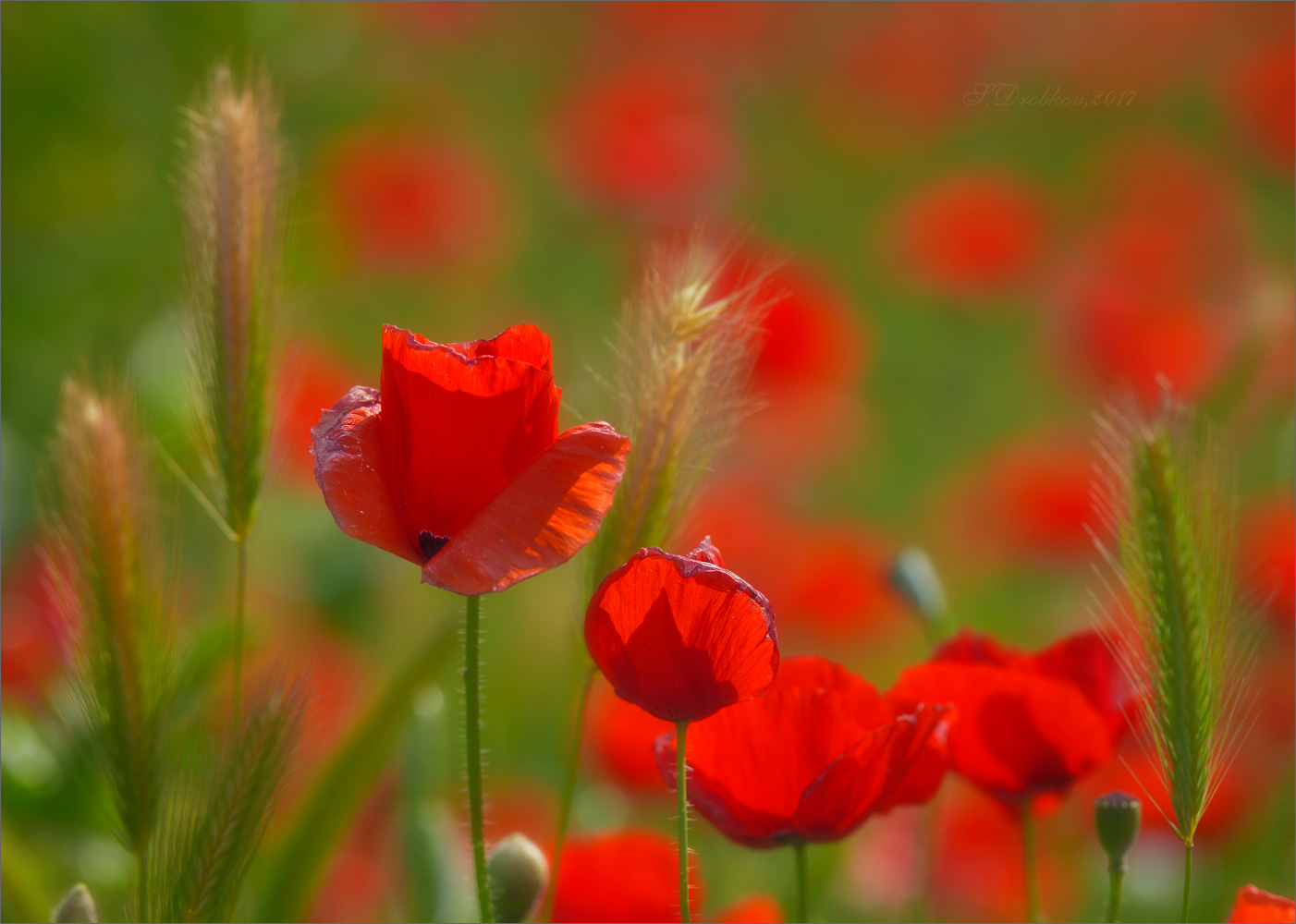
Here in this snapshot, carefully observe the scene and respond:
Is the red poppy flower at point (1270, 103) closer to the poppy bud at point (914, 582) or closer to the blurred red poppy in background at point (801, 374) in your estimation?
the blurred red poppy in background at point (801, 374)

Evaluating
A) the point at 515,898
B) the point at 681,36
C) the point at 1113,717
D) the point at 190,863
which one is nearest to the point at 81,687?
the point at 190,863

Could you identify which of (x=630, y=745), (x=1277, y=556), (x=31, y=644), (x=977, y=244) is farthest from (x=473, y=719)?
(x=977, y=244)

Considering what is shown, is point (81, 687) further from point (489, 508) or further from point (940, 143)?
point (940, 143)

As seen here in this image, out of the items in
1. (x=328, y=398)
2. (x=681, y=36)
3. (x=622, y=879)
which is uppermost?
(x=681, y=36)

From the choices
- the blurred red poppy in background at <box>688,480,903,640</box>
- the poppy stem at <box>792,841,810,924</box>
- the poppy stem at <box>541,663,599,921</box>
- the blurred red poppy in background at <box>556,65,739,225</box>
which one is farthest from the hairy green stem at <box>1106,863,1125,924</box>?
the blurred red poppy in background at <box>556,65,739,225</box>

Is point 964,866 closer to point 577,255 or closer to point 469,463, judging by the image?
point 469,463

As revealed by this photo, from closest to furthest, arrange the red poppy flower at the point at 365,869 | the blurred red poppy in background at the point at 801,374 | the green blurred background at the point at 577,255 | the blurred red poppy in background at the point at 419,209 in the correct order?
the red poppy flower at the point at 365,869
the green blurred background at the point at 577,255
the blurred red poppy in background at the point at 801,374
the blurred red poppy in background at the point at 419,209

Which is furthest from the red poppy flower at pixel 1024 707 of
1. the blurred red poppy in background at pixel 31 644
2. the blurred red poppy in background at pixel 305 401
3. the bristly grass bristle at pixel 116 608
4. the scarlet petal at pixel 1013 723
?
the blurred red poppy in background at pixel 305 401
